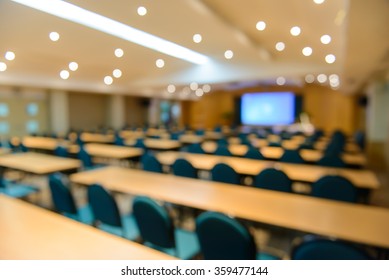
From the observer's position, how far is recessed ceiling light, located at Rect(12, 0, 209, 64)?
109 inches

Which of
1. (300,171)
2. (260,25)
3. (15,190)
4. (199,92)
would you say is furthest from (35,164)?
(199,92)

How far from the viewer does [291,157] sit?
5.09 metres

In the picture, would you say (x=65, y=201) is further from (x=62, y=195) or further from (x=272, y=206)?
(x=272, y=206)

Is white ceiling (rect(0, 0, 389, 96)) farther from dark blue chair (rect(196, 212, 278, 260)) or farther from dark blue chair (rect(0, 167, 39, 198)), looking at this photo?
dark blue chair (rect(196, 212, 278, 260))

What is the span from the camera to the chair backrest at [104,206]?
2.53 m

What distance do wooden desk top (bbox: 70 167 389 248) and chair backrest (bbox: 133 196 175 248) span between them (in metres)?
0.46

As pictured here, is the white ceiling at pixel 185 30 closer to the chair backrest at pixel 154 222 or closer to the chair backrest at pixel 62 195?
the chair backrest at pixel 62 195

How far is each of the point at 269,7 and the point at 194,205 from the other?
2869 mm

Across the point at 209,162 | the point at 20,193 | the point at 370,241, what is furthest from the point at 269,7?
the point at 20,193

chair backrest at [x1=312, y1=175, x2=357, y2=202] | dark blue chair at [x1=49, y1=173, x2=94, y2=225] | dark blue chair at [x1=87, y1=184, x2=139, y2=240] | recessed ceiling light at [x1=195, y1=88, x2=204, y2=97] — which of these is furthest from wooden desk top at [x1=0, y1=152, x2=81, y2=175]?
recessed ceiling light at [x1=195, y1=88, x2=204, y2=97]

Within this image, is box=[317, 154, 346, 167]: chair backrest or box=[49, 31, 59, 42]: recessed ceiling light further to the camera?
box=[317, 154, 346, 167]: chair backrest

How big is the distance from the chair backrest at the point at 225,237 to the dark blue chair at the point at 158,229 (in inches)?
12.5

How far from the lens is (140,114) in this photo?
16750mm
